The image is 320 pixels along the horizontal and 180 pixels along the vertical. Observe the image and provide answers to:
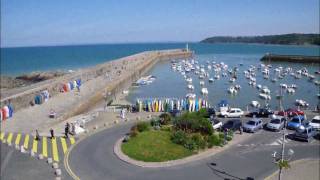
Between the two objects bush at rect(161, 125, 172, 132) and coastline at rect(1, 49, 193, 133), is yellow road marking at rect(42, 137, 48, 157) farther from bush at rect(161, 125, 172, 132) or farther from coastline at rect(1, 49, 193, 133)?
bush at rect(161, 125, 172, 132)

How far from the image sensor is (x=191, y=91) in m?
79.2

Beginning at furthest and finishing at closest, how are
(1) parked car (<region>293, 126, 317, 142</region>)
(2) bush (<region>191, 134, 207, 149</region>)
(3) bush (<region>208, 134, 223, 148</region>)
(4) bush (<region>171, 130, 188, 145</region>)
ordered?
(1) parked car (<region>293, 126, 317, 142</region>), (3) bush (<region>208, 134, 223, 148</region>), (4) bush (<region>171, 130, 188, 145</region>), (2) bush (<region>191, 134, 207, 149</region>)

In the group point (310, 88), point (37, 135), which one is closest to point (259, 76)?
point (310, 88)

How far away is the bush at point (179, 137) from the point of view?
31.7m

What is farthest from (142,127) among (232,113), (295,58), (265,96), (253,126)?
(295,58)

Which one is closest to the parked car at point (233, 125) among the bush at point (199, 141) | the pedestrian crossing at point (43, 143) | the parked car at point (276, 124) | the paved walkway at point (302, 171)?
the parked car at point (276, 124)

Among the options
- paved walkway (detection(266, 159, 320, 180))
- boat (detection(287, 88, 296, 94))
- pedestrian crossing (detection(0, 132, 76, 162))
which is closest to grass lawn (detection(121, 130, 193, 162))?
pedestrian crossing (detection(0, 132, 76, 162))

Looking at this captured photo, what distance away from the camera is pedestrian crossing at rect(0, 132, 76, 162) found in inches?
1220

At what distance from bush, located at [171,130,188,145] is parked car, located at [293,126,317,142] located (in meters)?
10.3

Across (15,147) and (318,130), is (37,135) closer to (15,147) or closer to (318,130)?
(15,147)

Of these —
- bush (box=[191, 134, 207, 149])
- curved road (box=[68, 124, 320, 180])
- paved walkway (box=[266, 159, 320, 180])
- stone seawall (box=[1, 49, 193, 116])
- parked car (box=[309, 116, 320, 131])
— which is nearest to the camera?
paved walkway (box=[266, 159, 320, 180])

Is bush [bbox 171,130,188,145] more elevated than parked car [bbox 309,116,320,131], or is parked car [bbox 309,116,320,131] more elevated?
bush [bbox 171,130,188,145]

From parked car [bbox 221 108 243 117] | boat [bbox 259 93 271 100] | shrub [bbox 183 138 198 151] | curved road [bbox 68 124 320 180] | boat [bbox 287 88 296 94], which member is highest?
shrub [bbox 183 138 198 151]

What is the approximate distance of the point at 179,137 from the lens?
106 ft
